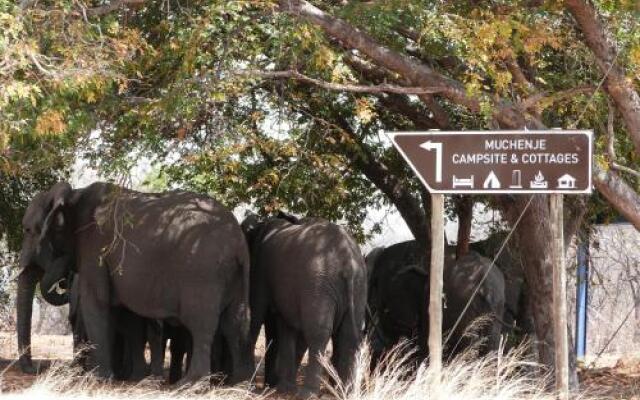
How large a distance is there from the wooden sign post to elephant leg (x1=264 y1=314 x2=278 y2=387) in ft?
16.2

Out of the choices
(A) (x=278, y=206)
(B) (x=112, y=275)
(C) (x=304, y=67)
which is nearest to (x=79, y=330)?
(B) (x=112, y=275)

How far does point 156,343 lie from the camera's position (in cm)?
1695

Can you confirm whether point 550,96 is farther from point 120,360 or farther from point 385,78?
point 120,360

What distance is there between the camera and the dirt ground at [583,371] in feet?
48.8

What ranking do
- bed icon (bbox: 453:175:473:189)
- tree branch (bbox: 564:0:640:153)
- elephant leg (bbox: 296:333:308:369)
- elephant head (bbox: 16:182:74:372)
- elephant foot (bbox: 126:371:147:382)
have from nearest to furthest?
bed icon (bbox: 453:175:473:189) < tree branch (bbox: 564:0:640:153) < elephant head (bbox: 16:182:74:372) < elephant foot (bbox: 126:371:147:382) < elephant leg (bbox: 296:333:308:369)

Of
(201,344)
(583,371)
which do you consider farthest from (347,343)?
(583,371)

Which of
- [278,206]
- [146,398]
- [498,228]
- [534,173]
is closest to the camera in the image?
[534,173]

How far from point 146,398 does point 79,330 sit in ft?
15.1

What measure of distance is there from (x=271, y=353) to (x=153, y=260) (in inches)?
90.2

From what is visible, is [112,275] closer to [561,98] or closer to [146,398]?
[146,398]

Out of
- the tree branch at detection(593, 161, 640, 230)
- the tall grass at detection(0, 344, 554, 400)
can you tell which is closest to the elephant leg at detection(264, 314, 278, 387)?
the tall grass at detection(0, 344, 554, 400)

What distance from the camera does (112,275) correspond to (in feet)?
49.9

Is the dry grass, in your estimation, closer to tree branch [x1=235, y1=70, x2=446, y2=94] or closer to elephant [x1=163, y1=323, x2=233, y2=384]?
elephant [x1=163, y1=323, x2=233, y2=384]

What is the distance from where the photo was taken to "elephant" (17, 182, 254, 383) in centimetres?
1459
